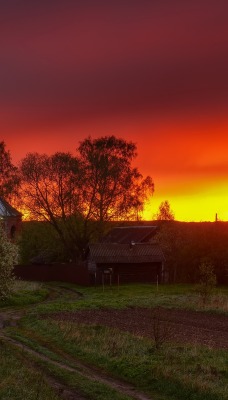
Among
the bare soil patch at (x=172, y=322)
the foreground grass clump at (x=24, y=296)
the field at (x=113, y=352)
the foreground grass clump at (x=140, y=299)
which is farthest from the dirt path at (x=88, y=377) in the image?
the foreground grass clump at (x=24, y=296)

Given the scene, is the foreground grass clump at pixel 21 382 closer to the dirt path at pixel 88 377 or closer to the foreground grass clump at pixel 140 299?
the dirt path at pixel 88 377

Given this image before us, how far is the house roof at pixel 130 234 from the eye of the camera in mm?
Result: 77906

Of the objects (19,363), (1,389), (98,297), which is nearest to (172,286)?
(98,297)

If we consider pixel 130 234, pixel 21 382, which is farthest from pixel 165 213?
pixel 21 382

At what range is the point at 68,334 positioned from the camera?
28.4m

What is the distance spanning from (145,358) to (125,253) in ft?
149

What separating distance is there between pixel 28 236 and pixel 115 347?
59.4 metres

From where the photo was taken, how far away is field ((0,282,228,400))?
59.9 feet

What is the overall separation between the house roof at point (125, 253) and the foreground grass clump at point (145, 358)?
35223 mm

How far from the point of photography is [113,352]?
78.0 ft

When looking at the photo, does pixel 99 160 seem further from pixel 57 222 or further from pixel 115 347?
pixel 115 347

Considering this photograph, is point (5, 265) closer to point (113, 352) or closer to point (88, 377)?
point (113, 352)

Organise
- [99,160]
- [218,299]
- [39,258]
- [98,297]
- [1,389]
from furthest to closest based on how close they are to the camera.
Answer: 1. [39,258]
2. [99,160]
3. [98,297]
4. [218,299]
5. [1,389]

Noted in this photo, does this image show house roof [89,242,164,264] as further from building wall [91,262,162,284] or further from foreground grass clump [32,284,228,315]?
foreground grass clump [32,284,228,315]
